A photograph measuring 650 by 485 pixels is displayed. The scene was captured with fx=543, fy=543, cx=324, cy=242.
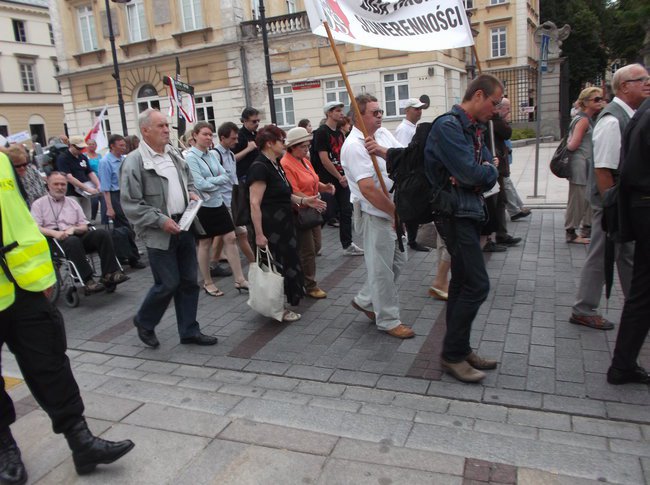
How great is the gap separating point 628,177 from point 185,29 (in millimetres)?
27056

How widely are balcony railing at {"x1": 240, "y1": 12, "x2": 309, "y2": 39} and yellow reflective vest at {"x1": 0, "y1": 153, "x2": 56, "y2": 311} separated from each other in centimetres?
2281

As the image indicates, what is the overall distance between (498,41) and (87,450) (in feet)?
132

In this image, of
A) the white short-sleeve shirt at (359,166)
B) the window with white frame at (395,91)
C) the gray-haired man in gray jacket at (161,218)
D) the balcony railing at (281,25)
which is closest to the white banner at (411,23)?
the white short-sleeve shirt at (359,166)

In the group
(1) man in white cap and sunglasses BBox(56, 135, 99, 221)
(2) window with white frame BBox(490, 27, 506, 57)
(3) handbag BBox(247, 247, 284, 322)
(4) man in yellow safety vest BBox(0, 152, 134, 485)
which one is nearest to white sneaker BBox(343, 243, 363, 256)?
(3) handbag BBox(247, 247, 284, 322)

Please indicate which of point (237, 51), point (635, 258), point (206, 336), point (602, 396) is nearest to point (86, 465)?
point (206, 336)

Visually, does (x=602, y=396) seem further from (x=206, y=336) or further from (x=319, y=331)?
(x=206, y=336)

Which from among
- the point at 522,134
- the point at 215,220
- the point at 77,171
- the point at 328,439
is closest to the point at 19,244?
the point at 328,439

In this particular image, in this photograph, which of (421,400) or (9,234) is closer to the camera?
(9,234)

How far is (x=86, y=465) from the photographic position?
9.71ft

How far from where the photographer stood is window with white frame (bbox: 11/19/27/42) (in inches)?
1790

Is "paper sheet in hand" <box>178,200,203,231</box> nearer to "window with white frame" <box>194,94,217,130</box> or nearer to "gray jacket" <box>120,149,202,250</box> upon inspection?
"gray jacket" <box>120,149,202,250</box>

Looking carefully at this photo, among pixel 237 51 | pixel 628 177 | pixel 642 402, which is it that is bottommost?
pixel 642 402

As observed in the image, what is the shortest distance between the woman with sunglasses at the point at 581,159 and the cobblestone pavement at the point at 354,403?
2001 mm

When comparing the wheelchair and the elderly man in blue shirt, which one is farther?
the elderly man in blue shirt
